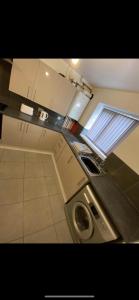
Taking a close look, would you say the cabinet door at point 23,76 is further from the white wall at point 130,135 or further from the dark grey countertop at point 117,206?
the dark grey countertop at point 117,206

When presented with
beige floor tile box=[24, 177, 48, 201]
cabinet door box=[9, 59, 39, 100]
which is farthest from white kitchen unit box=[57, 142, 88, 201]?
cabinet door box=[9, 59, 39, 100]

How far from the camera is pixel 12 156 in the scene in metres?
2.10

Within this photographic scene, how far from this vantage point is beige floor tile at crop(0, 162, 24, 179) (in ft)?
5.73

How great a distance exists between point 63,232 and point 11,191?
2.94ft

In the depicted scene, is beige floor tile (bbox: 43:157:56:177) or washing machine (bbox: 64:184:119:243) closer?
washing machine (bbox: 64:184:119:243)

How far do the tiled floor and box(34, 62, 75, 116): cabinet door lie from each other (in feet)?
3.80

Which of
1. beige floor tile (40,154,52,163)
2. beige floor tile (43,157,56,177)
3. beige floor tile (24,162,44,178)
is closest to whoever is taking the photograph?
beige floor tile (24,162,44,178)

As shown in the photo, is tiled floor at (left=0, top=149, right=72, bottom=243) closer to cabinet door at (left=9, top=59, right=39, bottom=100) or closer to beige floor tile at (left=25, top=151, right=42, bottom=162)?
beige floor tile at (left=25, top=151, right=42, bottom=162)

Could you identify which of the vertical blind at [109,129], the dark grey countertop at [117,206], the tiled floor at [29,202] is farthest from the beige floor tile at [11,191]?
the vertical blind at [109,129]

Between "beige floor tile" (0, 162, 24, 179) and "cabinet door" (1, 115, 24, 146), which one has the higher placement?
"cabinet door" (1, 115, 24, 146)

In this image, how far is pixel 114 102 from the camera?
5.83ft
